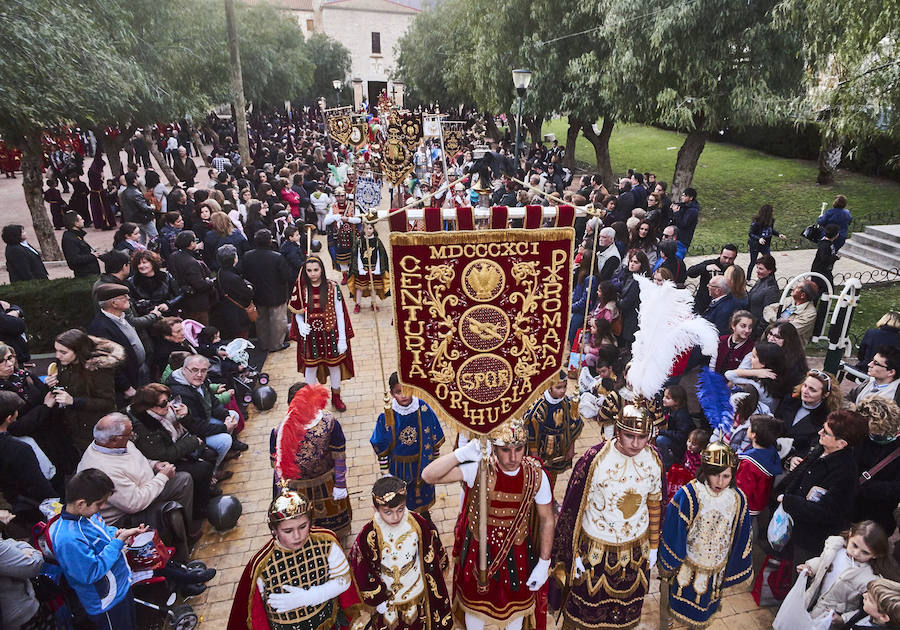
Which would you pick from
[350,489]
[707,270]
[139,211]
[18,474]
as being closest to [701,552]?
[350,489]

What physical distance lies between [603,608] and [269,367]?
647 centimetres

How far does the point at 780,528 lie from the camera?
14.2 ft

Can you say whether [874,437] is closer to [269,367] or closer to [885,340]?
[885,340]

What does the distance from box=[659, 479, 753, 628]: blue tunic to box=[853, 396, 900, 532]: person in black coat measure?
116 centimetres

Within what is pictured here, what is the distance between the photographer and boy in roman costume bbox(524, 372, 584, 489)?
5.03 meters

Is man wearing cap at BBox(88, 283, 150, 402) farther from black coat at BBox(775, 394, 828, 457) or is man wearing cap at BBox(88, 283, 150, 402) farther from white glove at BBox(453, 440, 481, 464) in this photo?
black coat at BBox(775, 394, 828, 457)

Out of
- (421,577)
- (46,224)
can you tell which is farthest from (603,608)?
(46,224)

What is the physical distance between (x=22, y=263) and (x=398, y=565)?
8193mm

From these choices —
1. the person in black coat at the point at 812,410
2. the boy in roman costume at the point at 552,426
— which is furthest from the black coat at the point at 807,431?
the boy in roman costume at the point at 552,426

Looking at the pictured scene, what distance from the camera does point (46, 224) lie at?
40.4 feet

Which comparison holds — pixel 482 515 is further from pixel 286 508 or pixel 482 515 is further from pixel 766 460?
pixel 766 460

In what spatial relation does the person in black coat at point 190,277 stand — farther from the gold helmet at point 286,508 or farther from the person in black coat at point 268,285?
the gold helmet at point 286,508

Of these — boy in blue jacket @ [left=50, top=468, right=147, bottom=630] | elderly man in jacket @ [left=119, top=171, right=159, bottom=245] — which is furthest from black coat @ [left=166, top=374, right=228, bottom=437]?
elderly man in jacket @ [left=119, top=171, right=159, bottom=245]

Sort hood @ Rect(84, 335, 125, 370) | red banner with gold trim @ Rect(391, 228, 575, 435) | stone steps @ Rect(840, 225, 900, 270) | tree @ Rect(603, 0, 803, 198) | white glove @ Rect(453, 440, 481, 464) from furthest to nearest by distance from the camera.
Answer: stone steps @ Rect(840, 225, 900, 270), tree @ Rect(603, 0, 803, 198), hood @ Rect(84, 335, 125, 370), white glove @ Rect(453, 440, 481, 464), red banner with gold trim @ Rect(391, 228, 575, 435)
